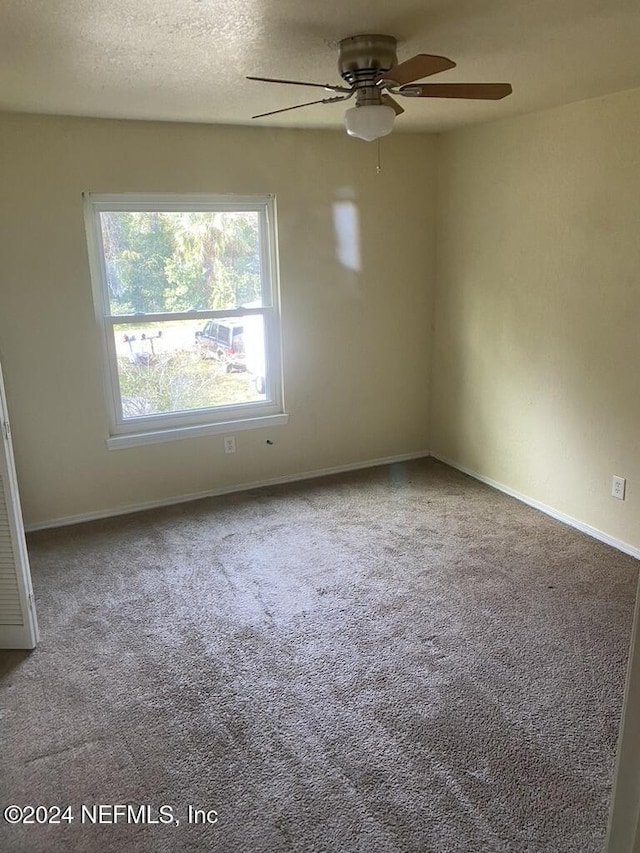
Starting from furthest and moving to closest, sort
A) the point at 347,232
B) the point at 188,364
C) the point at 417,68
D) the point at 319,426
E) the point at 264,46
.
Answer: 1. the point at 319,426
2. the point at 347,232
3. the point at 188,364
4. the point at 264,46
5. the point at 417,68

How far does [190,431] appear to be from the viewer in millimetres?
4168

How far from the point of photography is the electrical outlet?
340 cm

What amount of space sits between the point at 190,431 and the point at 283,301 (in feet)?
3.42

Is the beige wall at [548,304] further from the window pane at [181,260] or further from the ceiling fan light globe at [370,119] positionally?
the ceiling fan light globe at [370,119]

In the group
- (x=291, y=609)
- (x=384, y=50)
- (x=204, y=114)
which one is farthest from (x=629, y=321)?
(x=204, y=114)

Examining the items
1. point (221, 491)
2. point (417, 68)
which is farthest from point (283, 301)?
point (417, 68)

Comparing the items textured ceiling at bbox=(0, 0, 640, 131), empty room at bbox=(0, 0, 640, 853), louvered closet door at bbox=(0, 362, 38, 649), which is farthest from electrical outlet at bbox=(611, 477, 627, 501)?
louvered closet door at bbox=(0, 362, 38, 649)

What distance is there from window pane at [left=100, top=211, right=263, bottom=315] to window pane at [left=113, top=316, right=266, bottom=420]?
13cm

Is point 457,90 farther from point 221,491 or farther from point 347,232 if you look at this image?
point 221,491

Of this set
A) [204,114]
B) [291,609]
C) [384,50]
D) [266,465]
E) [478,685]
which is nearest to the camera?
[384,50]

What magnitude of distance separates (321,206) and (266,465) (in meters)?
1.77

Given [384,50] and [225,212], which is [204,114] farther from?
[384,50]

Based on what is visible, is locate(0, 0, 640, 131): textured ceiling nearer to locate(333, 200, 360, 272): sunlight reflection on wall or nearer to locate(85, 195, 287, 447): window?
locate(85, 195, 287, 447): window

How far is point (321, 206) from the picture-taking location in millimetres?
4203
